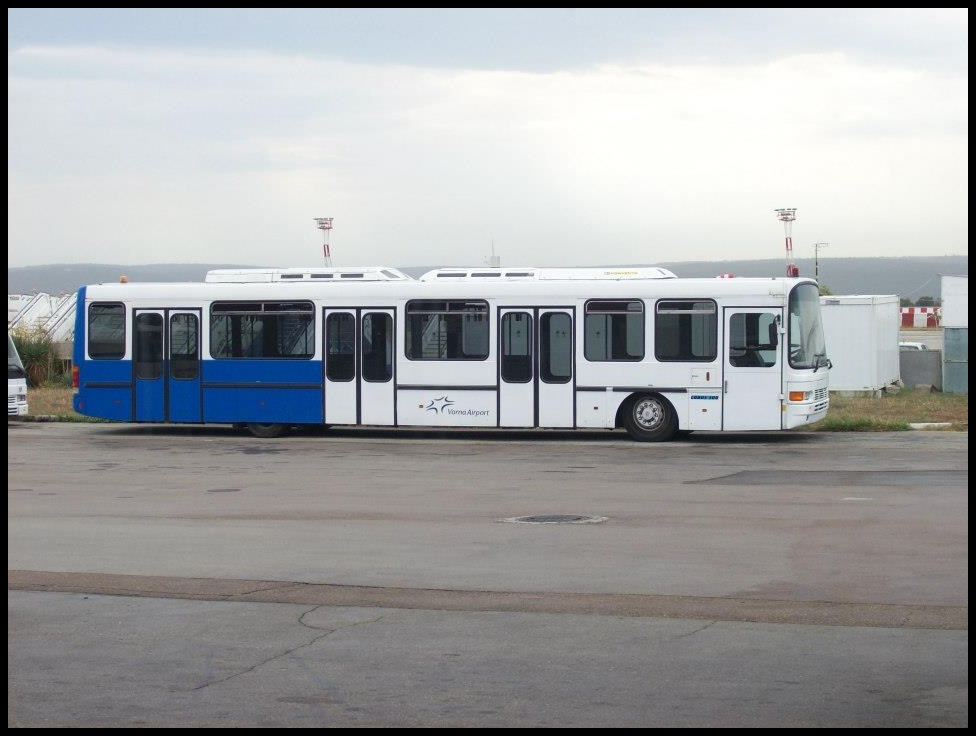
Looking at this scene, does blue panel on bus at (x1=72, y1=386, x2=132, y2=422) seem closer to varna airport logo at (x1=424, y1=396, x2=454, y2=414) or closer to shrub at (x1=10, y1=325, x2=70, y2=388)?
varna airport logo at (x1=424, y1=396, x2=454, y2=414)

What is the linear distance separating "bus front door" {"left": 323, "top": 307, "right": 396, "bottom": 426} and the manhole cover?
34.4 ft

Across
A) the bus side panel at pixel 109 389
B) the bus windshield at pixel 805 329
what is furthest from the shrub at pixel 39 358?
the bus windshield at pixel 805 329

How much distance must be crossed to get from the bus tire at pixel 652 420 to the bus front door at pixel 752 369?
851 mm

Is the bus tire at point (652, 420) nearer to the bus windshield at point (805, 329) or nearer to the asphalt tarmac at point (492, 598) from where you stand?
the bus windshield at point (805, 329)

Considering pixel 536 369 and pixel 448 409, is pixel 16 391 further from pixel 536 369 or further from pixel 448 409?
pixel 536 369

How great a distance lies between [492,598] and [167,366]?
662 inches

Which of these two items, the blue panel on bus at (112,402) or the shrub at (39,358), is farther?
the shrub at (39,358)

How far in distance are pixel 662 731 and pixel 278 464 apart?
14.4 m

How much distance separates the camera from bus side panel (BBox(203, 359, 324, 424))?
24.8 m

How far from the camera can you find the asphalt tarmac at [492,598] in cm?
688

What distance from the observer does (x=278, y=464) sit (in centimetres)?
2022

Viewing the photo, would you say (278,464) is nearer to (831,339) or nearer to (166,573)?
(166,573)

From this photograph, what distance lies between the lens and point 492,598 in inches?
381

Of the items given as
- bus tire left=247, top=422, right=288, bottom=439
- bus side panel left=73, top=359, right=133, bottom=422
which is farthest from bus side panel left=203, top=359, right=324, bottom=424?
bus side panel left=73, top=359, right=133, bottom=422
